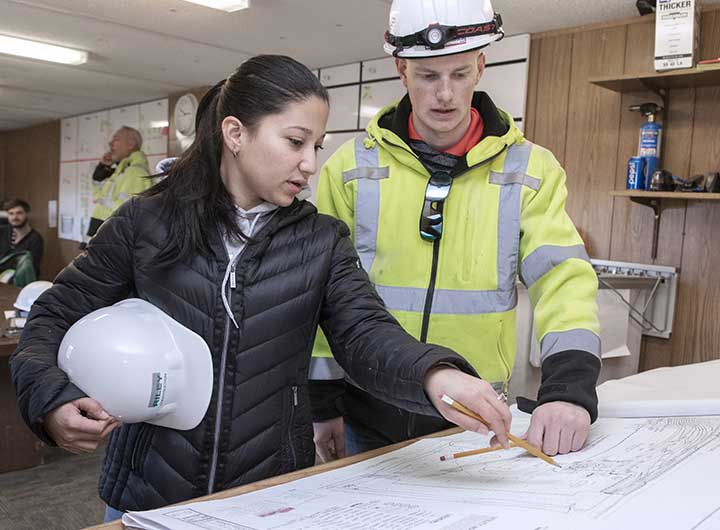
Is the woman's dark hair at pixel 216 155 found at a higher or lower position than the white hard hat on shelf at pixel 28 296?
higher

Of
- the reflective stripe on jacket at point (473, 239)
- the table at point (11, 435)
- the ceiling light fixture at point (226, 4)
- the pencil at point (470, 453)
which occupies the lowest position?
the table at point (11, 435)

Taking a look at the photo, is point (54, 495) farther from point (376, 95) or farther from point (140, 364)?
point (376, 95)

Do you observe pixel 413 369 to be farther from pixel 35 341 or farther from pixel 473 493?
pixel 35 341

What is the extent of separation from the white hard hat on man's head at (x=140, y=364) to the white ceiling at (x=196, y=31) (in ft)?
9.88

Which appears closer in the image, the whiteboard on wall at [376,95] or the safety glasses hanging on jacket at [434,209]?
the safety glasses hanging on jacket at [434,209]

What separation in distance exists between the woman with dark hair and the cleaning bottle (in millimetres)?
2727

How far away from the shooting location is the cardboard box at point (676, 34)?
306 cm

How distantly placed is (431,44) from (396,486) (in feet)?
2.64

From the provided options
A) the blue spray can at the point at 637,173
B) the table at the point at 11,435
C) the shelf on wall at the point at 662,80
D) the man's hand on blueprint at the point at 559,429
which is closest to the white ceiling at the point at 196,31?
the shelf on wall at the point at 662,80

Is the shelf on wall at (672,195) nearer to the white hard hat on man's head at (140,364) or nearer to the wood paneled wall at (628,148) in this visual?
the wood paneled wall at (628,148)

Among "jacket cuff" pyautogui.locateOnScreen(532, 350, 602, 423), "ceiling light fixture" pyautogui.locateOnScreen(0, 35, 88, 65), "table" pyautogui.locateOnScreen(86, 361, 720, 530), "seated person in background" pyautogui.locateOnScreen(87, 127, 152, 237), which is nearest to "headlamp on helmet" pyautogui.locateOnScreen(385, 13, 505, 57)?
"jacket cuff" pyautogui.locateOnScreen(532, 350, 602, 423)

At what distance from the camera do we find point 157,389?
3.24ft

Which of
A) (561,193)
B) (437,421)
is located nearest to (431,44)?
(561,193)

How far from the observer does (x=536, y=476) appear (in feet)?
2.87
